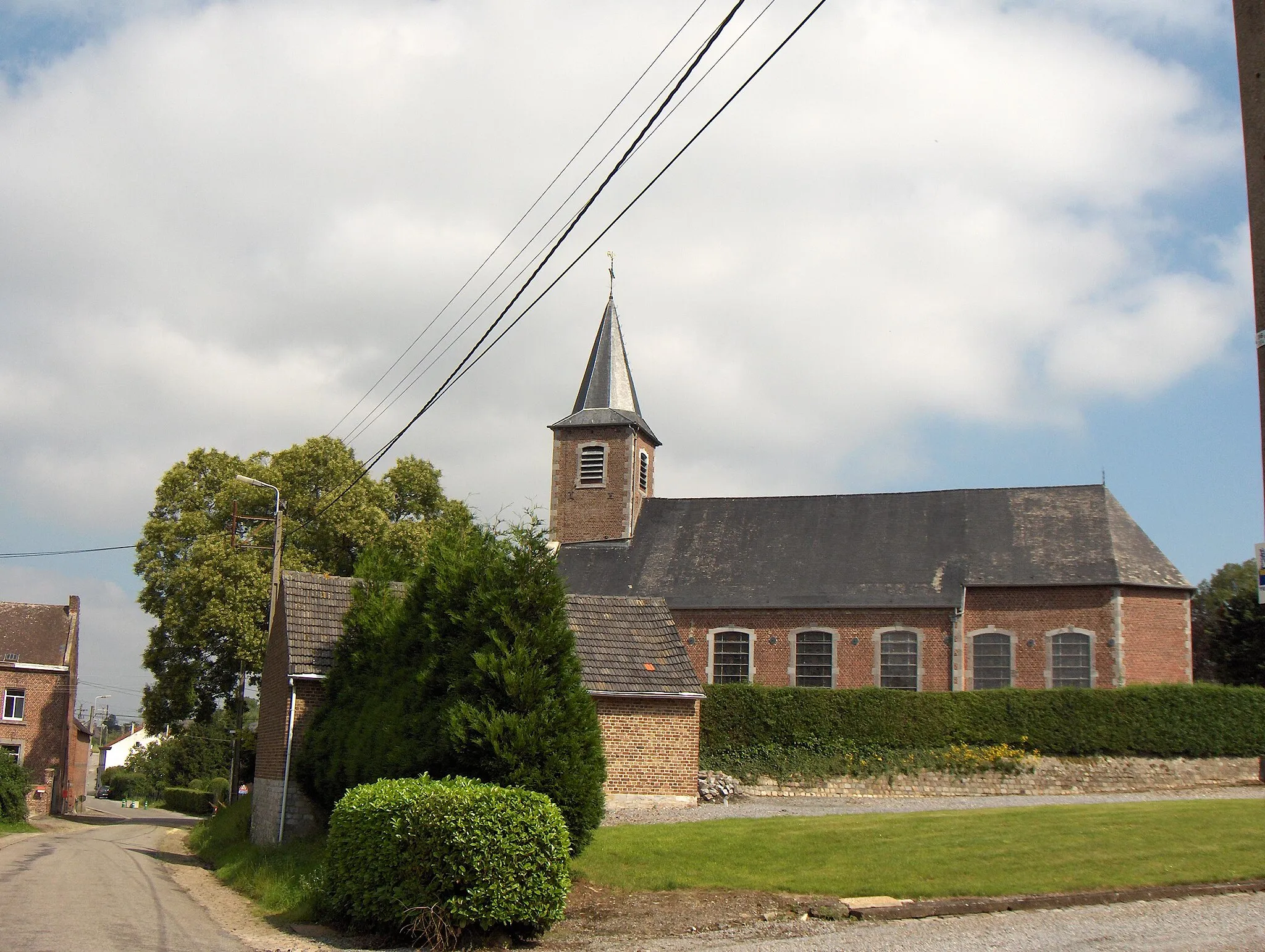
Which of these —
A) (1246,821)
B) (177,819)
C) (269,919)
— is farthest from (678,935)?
(177,819)

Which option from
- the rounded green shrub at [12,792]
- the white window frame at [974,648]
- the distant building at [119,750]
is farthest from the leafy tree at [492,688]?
the distant building at [119,750]

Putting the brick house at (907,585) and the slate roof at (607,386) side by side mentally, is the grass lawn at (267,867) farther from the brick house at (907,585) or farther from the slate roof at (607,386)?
the slate roof at (607,386)

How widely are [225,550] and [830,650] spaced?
1885cm

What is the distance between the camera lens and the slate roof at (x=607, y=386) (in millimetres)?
41531

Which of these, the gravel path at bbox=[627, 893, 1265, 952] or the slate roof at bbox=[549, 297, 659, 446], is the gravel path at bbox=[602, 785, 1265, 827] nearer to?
the gravel path at bbox=[627, 893, 1265, 952]

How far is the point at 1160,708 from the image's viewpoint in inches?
1024

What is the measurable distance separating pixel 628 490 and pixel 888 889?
28.1 metres

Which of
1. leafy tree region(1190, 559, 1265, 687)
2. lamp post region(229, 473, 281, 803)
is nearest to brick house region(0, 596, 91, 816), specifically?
lamp post region(229, 473, 281, 803)

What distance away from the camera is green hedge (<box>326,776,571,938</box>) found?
10625mm

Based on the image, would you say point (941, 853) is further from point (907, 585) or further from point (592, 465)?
point (592, 465)

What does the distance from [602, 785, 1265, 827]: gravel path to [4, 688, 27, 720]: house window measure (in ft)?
105

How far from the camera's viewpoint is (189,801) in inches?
2172

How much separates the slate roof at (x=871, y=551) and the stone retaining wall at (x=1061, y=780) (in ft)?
21.6

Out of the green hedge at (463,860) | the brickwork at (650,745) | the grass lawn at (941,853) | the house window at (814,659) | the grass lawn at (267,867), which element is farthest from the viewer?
the house window at (814,659)
